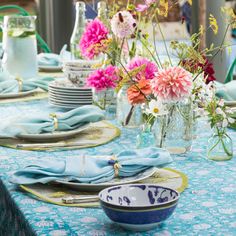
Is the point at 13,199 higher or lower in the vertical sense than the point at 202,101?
lower

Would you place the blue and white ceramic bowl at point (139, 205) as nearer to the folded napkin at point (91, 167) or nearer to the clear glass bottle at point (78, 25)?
the folded napkin at point (91, 167)

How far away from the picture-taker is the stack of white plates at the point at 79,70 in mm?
2365

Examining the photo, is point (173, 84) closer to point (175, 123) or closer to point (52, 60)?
point (175, 123)

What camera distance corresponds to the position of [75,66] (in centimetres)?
238

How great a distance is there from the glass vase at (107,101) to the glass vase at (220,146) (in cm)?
54

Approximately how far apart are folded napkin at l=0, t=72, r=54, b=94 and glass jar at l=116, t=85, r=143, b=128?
2.17ft

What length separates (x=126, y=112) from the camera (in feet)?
6.53

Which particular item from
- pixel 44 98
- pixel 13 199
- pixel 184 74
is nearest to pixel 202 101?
pixel 184 74

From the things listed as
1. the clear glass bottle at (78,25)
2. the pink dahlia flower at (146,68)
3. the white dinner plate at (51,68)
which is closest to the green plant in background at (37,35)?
the white dinner plate at (51,68)

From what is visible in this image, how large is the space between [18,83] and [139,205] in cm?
143

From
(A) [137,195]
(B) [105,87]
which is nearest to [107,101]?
(B) [105,87]

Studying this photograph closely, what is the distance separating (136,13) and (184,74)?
387 millimetres

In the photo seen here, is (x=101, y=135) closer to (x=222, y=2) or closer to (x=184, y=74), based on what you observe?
(x=184, y=74)

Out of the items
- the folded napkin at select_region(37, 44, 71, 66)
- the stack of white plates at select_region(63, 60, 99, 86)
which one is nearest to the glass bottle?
the stack of white plates at select_region(63, 60, 99, 86)
